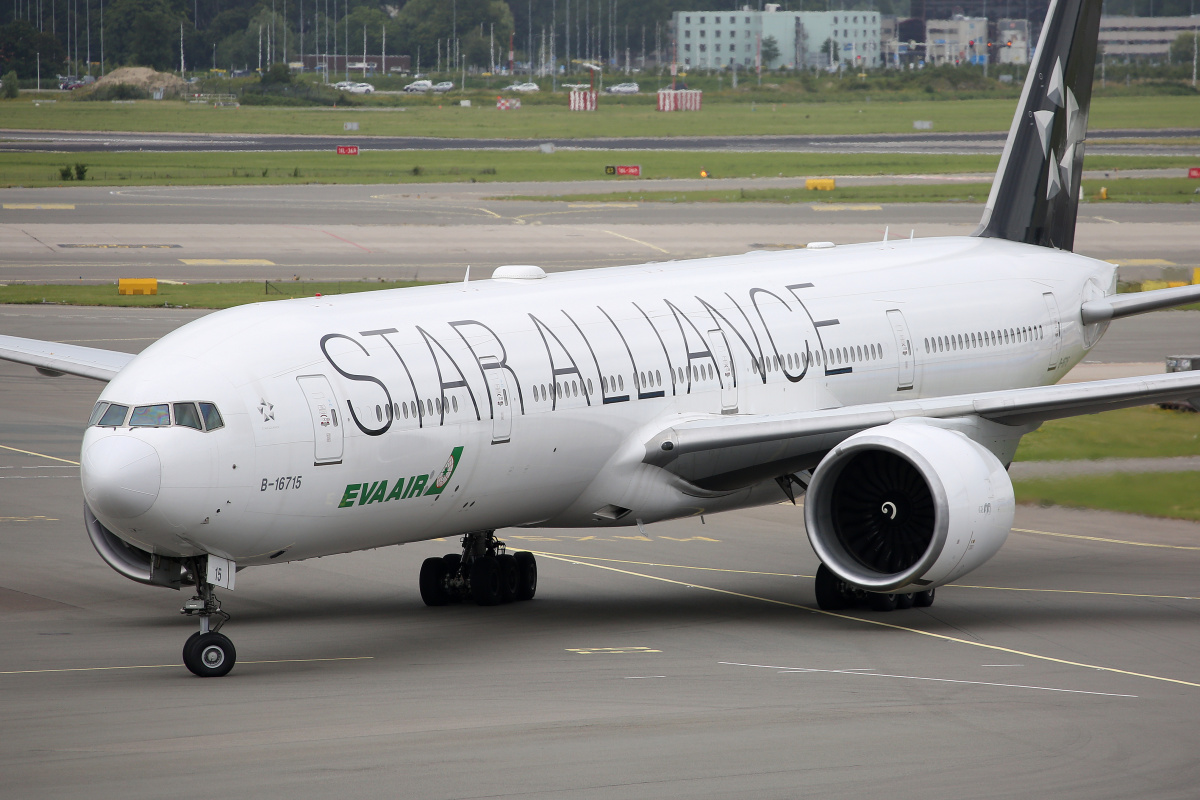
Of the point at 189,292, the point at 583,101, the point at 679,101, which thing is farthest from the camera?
the point at 583,101

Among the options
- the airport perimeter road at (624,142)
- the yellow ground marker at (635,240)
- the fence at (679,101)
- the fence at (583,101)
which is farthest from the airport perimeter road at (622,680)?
the fence at (583,101)

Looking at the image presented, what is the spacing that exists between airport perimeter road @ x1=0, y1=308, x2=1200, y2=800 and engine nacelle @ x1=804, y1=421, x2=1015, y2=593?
93 cm

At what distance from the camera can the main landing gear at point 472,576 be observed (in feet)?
77.6

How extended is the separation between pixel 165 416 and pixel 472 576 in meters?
6.61

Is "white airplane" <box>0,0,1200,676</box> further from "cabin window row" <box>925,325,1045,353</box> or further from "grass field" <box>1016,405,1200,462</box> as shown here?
"grass field" <box>1016,405,1200,462</box>

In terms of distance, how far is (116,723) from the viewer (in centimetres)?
1684

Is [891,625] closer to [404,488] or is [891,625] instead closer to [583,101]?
[404,488]

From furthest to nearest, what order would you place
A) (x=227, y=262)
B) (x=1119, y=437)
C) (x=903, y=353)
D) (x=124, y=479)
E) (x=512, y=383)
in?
(x=227, y=262), (x=1119, y=437), (x=903, y=353), (x=512, y=383), (x=124, y=479)

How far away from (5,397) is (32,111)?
134m

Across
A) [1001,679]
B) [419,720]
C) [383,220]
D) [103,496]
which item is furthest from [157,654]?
[383,220]

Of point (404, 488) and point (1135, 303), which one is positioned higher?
point (1135, 303)

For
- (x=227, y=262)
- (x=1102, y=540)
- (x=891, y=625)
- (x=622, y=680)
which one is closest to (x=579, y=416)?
(x=622, y=680)

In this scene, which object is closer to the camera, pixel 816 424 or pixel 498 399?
pixel 498 399

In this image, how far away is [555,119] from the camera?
586ft
